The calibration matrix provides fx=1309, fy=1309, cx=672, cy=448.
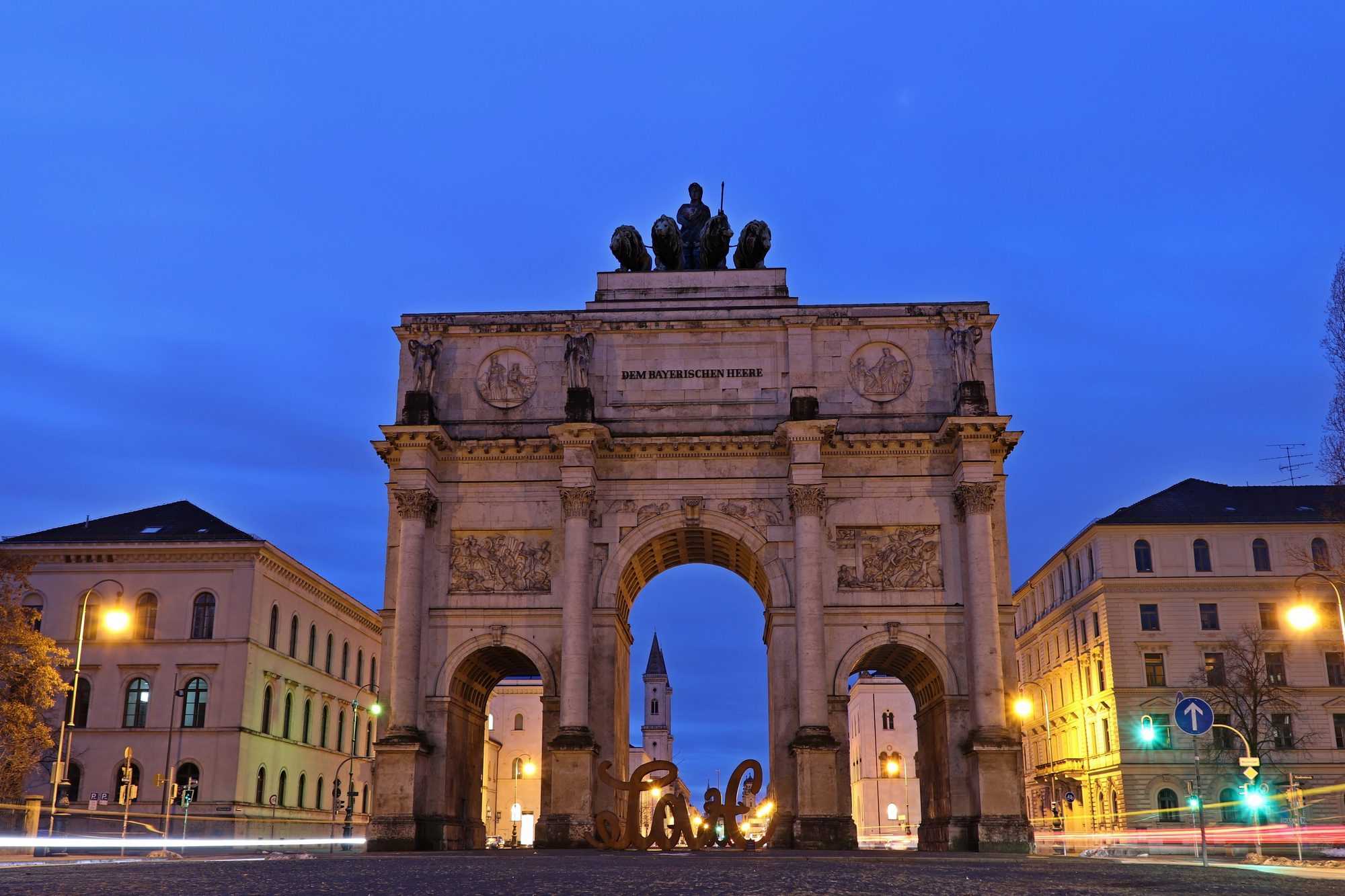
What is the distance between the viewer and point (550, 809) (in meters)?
34.3

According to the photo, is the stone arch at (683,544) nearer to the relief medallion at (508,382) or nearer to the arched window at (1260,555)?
the relief medallion at (508,382)

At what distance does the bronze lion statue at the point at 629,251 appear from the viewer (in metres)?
41.8

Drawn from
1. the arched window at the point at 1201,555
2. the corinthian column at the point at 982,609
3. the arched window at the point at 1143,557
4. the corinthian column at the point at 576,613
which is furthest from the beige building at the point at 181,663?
the arched window at the point at 1201,555

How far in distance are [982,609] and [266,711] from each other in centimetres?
3355

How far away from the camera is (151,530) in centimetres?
5691

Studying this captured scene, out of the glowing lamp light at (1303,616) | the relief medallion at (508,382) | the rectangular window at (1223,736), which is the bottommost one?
the rectangular window at (1223,736)

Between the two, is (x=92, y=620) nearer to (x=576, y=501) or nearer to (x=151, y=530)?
(x=151, y=530)

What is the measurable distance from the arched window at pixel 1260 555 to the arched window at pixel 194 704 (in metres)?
47.1

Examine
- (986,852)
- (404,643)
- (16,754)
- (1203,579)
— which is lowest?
(986,852)

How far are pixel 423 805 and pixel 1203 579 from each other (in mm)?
40435

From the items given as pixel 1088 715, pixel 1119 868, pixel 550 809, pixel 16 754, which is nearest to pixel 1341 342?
pixel 1119 868

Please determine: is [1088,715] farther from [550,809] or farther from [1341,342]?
[550,809]

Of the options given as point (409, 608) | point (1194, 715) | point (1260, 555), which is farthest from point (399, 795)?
point (1260, 555)

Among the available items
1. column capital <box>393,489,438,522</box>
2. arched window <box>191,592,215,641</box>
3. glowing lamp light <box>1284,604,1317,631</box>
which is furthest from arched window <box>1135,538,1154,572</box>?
arched window <box>191,592,215,641</box>
